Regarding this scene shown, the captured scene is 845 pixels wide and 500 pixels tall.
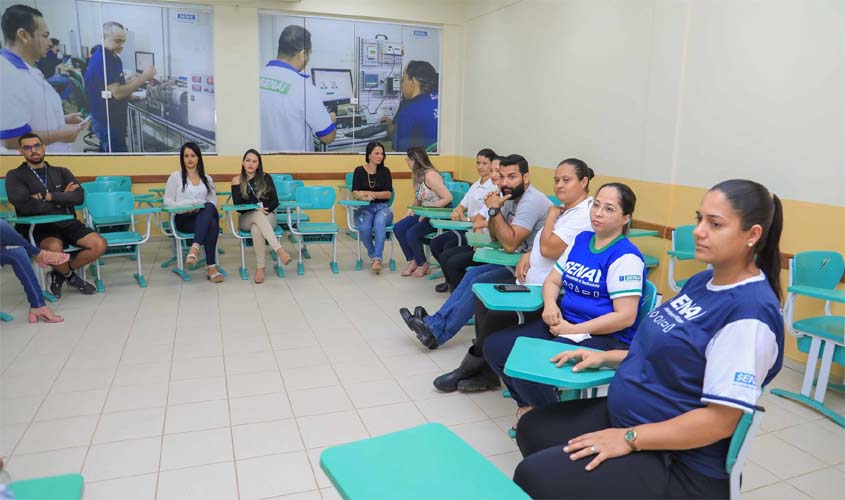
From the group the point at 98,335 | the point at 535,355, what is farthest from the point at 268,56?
the point at 535,355

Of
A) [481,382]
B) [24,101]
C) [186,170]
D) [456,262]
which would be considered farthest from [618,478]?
[24,101]

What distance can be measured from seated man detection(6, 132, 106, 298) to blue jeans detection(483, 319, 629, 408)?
3.97 metres

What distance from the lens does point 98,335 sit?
4.11 metres

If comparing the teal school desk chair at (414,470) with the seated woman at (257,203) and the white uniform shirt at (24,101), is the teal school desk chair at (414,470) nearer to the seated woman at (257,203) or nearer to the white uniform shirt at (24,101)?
the seated woman at (257,203)

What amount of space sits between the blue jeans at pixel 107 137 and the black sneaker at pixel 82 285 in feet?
8.48

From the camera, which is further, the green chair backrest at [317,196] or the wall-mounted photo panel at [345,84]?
the wall-mounted photo panel at [345,84]

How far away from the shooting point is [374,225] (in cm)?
611

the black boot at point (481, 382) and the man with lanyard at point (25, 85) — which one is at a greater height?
the man with lanyard at point (25, 85)

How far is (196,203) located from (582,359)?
4585 mm

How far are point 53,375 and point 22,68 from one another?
16.0 feet

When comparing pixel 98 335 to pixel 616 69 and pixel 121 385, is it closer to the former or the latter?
pixel 121 385

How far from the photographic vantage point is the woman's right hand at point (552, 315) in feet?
8.39

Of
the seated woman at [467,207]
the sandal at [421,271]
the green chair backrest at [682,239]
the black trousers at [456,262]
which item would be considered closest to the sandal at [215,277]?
the sandal at [421,271]

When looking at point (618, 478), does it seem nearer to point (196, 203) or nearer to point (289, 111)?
point (196, 203)
